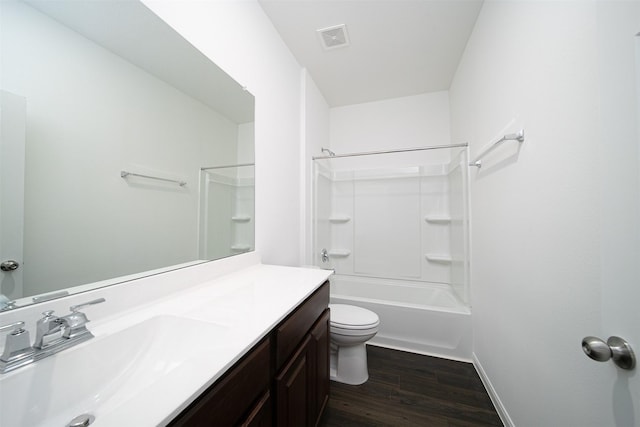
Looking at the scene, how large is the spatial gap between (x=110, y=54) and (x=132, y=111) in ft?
0.58

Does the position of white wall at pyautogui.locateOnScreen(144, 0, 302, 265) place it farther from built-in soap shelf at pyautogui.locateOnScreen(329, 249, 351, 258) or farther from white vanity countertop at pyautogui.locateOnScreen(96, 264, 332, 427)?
built-in soap shelf at pyautogui.locateOnScreen(329, 249, 351, 258)

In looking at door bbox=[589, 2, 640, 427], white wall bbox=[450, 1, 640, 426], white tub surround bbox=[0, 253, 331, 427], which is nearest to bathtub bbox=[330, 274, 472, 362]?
white wall bbox=[450, 1, 640, 426]

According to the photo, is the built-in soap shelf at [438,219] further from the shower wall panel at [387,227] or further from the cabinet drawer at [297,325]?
the cabinet drawer at [297,325]

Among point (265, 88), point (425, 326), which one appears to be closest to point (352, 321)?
point (425, 326)

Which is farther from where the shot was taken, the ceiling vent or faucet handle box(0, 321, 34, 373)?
the ceiling vent

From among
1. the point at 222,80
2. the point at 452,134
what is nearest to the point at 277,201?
the point at 222,80

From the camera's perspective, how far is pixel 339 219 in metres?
2.89

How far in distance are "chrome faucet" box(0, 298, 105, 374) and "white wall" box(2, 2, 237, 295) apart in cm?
16

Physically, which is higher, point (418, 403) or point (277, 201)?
point (277, 201)

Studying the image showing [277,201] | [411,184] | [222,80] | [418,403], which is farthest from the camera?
[411,184]

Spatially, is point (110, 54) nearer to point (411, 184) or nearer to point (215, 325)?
point (215, 325)

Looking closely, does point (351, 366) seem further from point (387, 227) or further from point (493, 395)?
point (387, 227)

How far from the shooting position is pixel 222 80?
4.04ft

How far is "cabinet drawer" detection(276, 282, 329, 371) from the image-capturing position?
76cm
